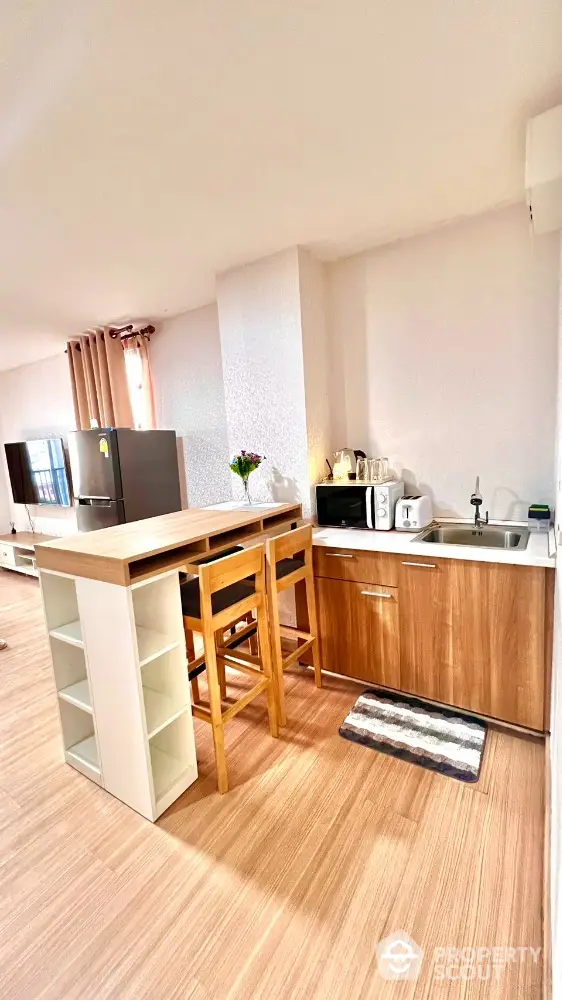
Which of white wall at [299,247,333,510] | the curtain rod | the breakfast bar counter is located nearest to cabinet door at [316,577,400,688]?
white wall at [299,247,333,510]

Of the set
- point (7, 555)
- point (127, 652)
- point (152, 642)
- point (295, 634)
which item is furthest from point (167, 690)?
point (7, 555)

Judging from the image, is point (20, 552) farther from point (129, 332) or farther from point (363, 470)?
point (363, 470)

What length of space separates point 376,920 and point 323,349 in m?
2.64

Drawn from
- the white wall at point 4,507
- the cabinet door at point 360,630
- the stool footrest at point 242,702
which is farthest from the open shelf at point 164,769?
the white wall at point 4,507

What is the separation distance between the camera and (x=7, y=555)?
16.3ft

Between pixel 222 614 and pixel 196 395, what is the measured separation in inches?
90.8

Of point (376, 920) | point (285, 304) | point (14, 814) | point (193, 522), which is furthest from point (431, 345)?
point (14, 814)

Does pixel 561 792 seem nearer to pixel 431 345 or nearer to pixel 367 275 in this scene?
pixel 431 345

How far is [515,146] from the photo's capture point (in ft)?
5.55

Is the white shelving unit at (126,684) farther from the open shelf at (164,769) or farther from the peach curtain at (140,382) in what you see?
the peach curtain at (140,382)

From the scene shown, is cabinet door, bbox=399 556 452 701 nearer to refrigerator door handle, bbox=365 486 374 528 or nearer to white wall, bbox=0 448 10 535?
refrigerator door handle, bbox=365 486 374 528

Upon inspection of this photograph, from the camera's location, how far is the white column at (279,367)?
2533 mm

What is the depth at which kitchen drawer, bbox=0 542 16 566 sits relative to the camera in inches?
193

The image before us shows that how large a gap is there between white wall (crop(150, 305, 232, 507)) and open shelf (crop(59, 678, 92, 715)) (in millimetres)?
1857
